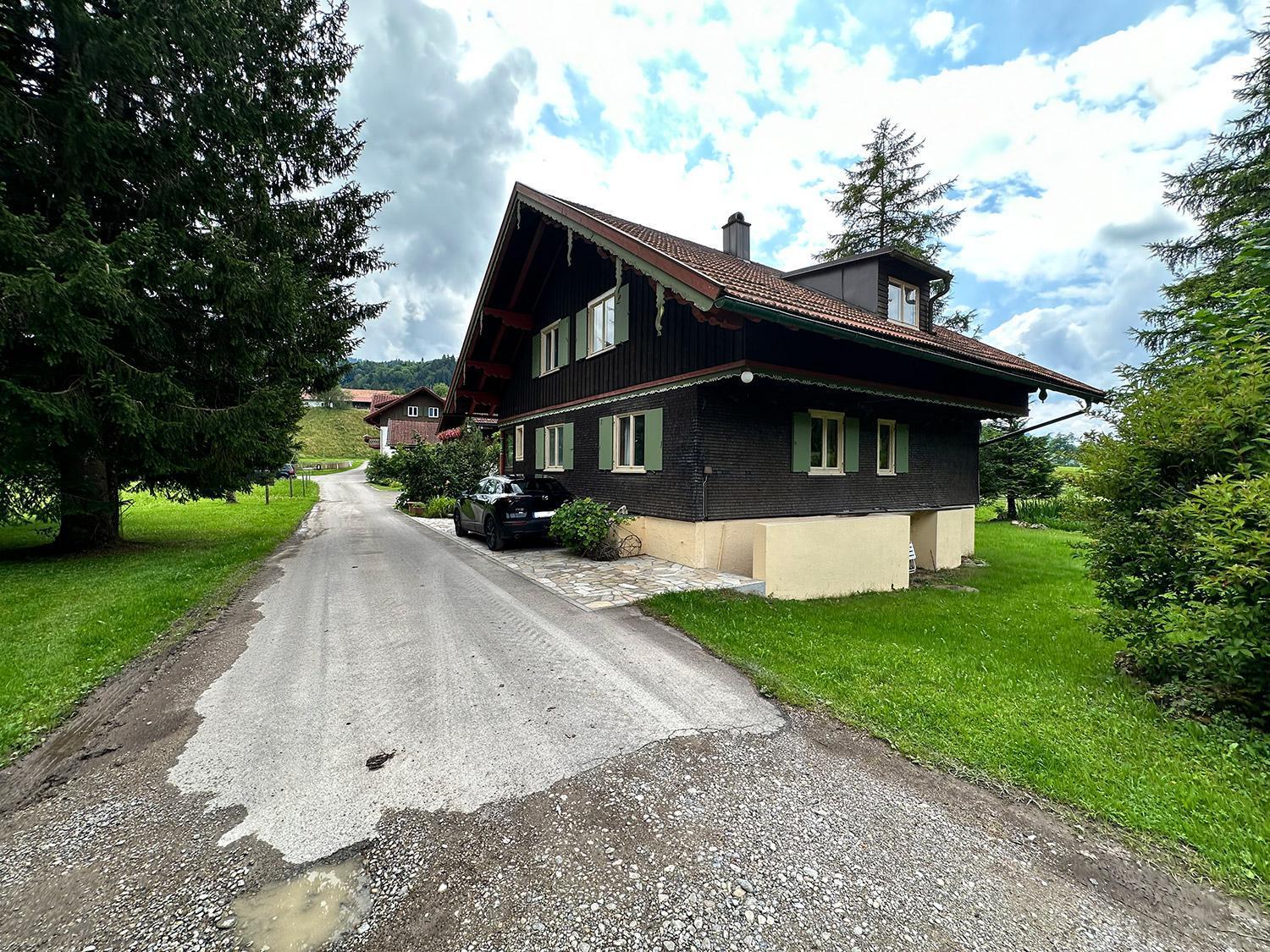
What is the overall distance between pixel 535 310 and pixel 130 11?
9907 millimetres

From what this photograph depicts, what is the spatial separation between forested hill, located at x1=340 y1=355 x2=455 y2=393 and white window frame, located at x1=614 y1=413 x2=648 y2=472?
110037mm

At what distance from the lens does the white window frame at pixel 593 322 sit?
488 inches

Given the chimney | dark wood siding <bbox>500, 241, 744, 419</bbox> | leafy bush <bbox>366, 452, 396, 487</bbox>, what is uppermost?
the chimney

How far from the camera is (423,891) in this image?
2318mm

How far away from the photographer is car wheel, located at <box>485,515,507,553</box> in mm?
11805

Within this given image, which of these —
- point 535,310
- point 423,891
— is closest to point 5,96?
point 535,310

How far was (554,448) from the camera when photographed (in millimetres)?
15727

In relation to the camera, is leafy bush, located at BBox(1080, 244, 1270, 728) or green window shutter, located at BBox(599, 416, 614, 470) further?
green window shutter, located at BBox(599, 416, 614, 470)

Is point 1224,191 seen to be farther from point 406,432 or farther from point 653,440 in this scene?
point 406,432

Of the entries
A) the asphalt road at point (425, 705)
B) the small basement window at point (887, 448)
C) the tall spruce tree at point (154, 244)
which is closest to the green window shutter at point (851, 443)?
the small basement window at point (887, 448)

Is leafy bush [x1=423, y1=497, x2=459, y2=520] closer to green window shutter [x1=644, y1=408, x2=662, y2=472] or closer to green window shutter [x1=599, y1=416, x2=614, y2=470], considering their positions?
green window shutter [x1=599, y1=416, x2=614, y2=470]

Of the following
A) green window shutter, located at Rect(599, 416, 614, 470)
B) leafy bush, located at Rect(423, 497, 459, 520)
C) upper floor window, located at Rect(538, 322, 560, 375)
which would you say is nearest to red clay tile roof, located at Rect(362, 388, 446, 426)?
leafy bush, located at Rect(423, 497, 459, 520)

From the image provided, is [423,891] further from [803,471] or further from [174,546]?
[174,546]

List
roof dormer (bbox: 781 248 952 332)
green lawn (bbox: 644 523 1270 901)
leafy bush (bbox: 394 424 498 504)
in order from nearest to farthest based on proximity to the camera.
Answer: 1. green lawn (bbox: 644 523 1270 901)
2. roof dormer (bbox: 781 248 952 332)
3. leafy bush (bbox: 394 424 498 504)
